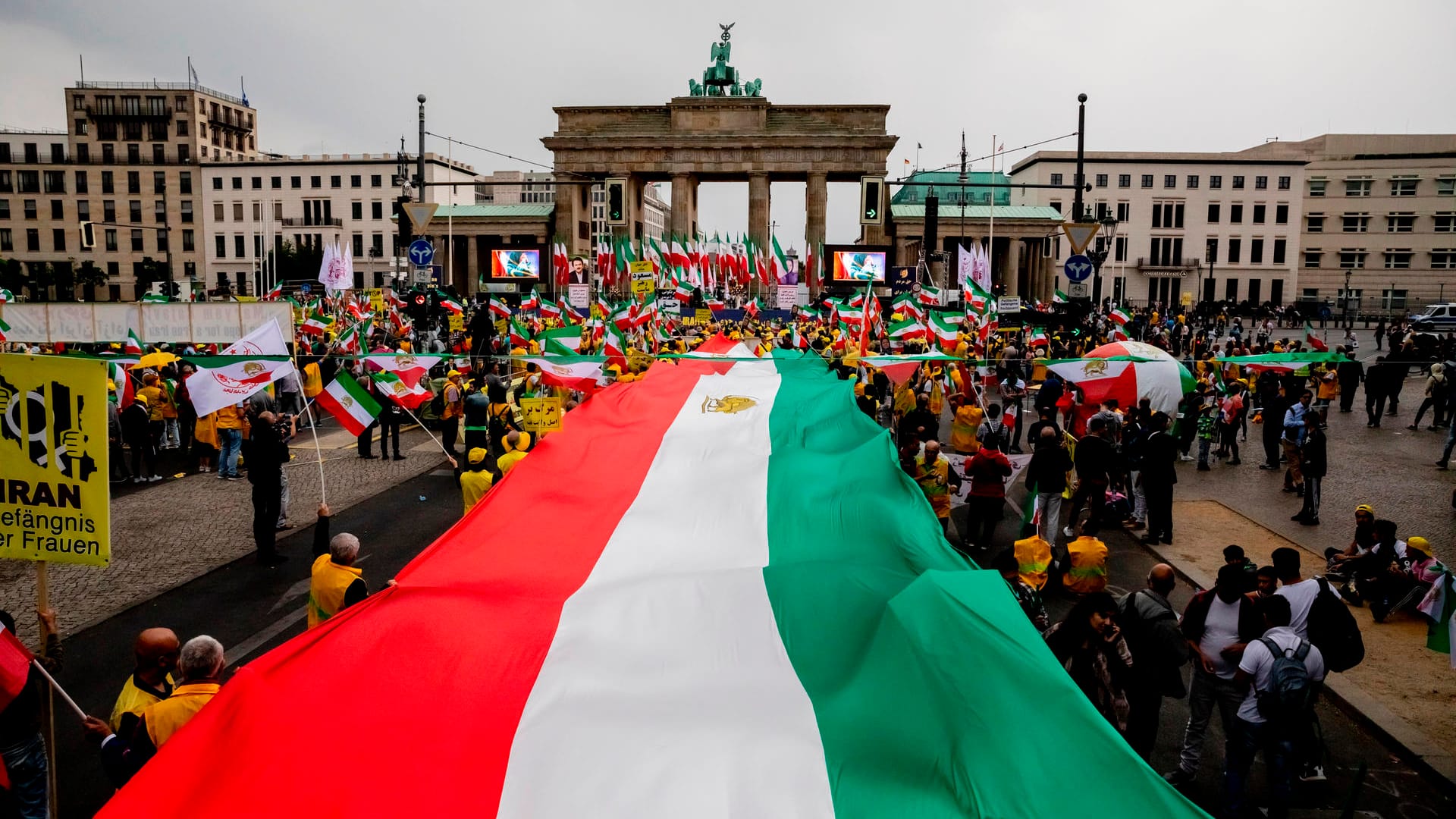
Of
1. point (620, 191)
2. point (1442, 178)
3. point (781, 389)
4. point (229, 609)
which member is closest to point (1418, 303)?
point (1442, 178)

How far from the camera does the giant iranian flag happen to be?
10.4ft

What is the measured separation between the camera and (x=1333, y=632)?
640cm

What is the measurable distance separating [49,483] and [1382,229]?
327 ft

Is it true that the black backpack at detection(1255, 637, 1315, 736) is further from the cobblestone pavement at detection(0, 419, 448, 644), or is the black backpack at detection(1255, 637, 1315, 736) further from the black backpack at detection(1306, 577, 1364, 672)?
the cobblestone pavement at detection(0, 419, 448, 644)

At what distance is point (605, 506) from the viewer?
6789 mm

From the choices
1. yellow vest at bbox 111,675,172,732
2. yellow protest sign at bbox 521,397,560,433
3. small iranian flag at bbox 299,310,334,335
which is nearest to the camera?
yellow vest at bbox 111,675,172,732

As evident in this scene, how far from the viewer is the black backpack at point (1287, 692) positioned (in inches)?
223

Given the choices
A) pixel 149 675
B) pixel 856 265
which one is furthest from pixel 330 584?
pixel 856 265

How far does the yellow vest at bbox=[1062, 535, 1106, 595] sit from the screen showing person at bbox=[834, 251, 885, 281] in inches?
1803

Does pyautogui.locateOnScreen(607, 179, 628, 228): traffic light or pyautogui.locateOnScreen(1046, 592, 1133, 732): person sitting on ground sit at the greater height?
pyautogui.locateOnScreen(607, 179, 628, 228): traffic light

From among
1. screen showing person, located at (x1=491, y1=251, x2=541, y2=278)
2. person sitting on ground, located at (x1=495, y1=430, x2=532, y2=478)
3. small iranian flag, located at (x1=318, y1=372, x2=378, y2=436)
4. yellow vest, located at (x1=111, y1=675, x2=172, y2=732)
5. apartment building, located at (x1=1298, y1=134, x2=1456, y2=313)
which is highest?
apartment building, located at (x1=1298, y1=134, x2=1456, y2=313)

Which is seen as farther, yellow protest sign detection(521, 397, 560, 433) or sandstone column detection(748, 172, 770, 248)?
sandstone column detection(748, 172, 770, 248)

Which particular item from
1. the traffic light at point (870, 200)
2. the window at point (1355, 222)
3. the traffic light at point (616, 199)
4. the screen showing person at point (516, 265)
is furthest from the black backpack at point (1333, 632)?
the window at point (1355, 222)

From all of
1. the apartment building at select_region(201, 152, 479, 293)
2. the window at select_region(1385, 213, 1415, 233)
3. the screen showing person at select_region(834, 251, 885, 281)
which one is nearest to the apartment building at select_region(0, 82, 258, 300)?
the apartment building at select_region(201, 152, 479, 293)
